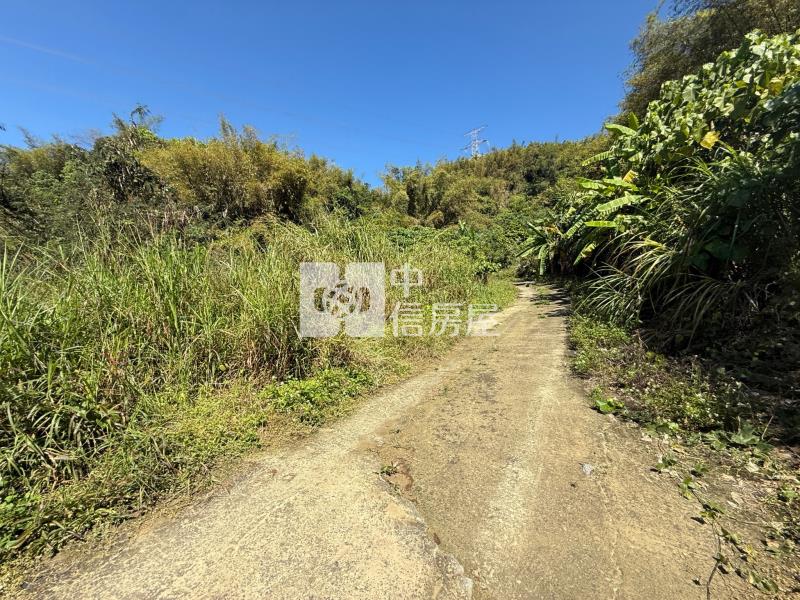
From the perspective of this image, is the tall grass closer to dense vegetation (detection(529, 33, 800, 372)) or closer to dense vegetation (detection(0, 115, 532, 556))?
dense vegetation (detection(0, 115, 532, 556))

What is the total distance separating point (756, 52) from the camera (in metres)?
4.11

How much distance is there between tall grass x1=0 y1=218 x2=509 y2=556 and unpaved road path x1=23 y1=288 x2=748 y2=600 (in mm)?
299

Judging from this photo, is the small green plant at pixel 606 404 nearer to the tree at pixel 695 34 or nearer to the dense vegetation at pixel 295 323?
the dense vegetation at pixel 295 323

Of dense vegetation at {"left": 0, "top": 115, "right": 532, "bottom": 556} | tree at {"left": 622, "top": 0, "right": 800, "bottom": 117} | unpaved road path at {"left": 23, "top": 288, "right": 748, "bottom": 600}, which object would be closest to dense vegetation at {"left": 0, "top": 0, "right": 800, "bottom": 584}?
dense vegetation at {"left": 0, "top": 115, "right": 532, "bottom": 556}

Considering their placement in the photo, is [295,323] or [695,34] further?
[695,34]

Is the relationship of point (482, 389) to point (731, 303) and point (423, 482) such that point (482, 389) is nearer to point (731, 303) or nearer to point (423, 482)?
point (423, 482)

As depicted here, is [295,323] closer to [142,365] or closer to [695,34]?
[142,365]

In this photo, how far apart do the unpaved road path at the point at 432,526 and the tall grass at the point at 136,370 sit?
0.30 m

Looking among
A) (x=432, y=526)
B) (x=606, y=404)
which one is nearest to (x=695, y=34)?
(x=606, y=404)

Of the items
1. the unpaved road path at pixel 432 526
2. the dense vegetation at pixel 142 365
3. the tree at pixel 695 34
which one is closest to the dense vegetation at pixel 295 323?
the dense vegetation at pixel 142 365

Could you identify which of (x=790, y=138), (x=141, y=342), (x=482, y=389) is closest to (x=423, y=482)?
(x=482, y=389)

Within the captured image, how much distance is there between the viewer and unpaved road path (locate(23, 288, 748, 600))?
1.47m

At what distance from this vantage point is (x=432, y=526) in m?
1.79

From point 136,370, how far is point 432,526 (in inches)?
90.6
